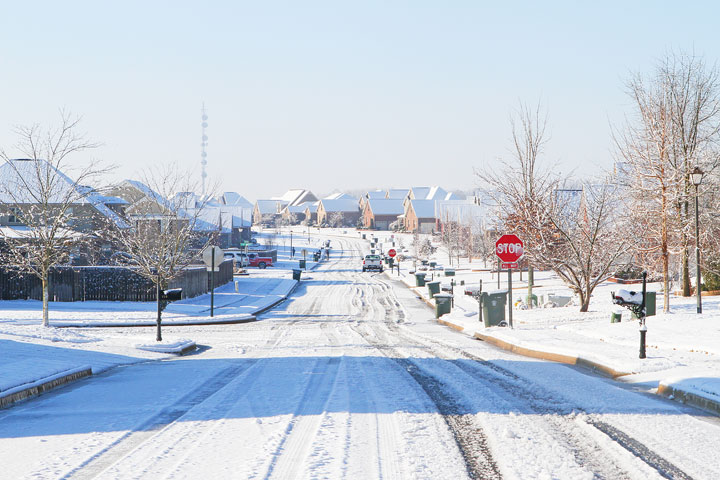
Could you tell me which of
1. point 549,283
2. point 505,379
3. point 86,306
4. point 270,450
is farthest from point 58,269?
point 549,283

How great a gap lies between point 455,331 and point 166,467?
16668mm

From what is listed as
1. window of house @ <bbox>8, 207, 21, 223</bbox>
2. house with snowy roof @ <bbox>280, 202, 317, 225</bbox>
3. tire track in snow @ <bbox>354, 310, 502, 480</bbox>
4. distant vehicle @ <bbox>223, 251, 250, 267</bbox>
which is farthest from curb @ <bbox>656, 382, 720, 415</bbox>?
house with snowy roof @ <bbox>280, 202, 317, 225</bbox>

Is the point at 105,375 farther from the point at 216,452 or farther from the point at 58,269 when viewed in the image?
the point at 58,269

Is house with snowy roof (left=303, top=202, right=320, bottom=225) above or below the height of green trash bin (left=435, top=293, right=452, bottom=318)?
above

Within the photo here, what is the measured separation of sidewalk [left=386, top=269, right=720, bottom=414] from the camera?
891cm

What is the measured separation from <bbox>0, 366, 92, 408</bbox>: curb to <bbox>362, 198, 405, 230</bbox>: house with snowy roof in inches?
5810

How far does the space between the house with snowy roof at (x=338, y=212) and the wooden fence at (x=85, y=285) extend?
141567 mm

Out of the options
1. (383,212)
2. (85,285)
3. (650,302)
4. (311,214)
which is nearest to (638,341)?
(650,302)

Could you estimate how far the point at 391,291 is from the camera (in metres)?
44.0

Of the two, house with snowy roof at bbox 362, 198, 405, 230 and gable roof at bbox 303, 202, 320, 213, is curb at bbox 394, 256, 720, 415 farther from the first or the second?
gable roof at bbox 303, 202, 320, 213

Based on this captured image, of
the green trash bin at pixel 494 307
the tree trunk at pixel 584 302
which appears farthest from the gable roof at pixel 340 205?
the green trash bin at pixel 494 307

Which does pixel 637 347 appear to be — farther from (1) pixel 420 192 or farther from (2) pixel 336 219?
(2) pixel 336 219

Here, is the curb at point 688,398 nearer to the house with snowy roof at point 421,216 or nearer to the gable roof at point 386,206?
the house with snowy roof at point 421,216

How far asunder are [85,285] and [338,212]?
143 m
